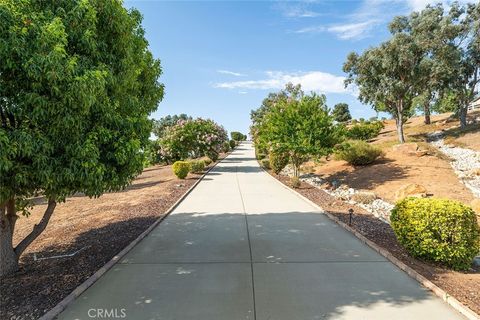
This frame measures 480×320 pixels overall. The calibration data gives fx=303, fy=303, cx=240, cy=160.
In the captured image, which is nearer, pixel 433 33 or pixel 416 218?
pixel 416 218

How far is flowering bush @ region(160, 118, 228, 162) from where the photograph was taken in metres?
27.7

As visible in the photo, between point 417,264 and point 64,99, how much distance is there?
7.65 m

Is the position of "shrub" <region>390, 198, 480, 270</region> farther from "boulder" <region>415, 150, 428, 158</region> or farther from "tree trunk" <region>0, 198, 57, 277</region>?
"boulder" <region>415, 150, 428, 158</region>

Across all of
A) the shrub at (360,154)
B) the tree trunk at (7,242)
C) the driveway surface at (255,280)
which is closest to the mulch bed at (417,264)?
the driveway surface at (255,280)

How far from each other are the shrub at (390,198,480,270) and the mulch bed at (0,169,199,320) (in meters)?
7.12

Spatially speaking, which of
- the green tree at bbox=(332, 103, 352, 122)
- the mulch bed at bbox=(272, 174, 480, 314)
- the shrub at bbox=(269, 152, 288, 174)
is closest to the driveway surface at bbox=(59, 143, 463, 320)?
the mulch bed at bbox=(272, 174, 480, 314)

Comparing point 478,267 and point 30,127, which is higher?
point 30,127

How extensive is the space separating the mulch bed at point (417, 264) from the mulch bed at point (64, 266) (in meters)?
6.81

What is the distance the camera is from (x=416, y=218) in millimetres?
6754

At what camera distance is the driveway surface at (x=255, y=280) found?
4.87 meters

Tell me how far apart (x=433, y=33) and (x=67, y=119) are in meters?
32.3

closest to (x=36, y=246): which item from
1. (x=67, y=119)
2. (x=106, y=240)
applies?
(x=106, y=240)

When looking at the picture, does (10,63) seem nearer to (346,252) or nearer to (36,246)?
(36,246)

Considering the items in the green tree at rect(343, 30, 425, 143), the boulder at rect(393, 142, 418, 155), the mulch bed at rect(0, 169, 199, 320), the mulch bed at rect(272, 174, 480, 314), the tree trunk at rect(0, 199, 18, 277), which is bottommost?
the mulch bed at rect(272, 174, 480, 314)
